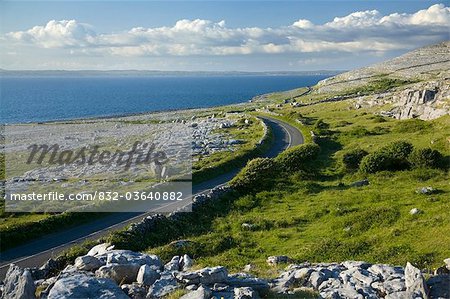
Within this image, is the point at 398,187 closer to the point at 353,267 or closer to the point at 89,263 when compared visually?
the point at 353,267

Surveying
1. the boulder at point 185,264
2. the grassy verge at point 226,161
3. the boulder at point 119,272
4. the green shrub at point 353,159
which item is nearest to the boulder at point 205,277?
the boulder at point 119,272

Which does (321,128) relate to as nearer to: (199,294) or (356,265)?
(356,265)

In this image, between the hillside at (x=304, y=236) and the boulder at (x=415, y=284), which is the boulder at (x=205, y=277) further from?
A: the boulder at (x=415, y=284)

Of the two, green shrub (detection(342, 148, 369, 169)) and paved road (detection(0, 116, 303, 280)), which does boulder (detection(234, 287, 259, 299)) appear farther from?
green shrub (detection(342, 148, 369, 169))

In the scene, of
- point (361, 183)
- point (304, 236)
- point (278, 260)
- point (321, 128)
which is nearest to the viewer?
point (278, 260)

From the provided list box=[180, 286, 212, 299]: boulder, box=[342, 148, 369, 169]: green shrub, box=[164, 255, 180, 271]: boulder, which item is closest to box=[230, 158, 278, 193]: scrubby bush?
box=[342, 148, 369, 169]: green shrub

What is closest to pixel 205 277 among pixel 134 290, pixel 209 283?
pixel 209 283
